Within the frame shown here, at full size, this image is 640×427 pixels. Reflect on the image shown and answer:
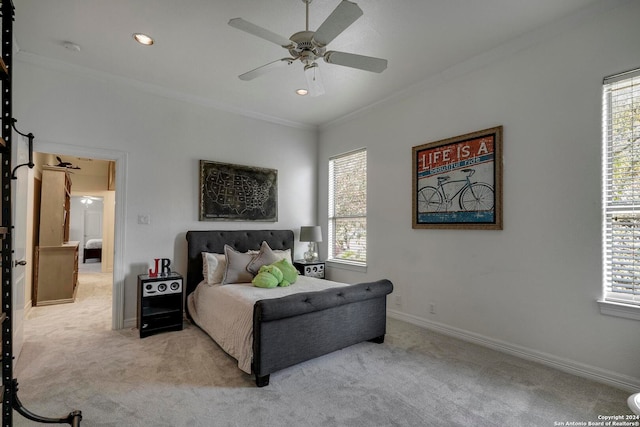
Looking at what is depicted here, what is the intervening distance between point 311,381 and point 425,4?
2.96 meters

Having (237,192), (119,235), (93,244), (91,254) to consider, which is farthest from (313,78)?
(93,244)

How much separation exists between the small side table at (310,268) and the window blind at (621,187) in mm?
3279

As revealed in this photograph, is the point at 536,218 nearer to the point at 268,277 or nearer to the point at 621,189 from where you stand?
the point at 621,189

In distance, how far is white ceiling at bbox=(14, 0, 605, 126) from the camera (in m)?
2.43

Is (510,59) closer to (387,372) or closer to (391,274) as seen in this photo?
(391,274)

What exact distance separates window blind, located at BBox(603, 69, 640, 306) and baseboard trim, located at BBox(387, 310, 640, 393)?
558 mm

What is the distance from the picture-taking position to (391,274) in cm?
415

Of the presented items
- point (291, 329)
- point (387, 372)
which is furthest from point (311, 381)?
point (387, 372)

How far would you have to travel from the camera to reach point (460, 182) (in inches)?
133

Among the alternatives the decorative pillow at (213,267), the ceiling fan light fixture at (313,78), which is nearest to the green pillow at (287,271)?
the decorative pillow at (213,267)

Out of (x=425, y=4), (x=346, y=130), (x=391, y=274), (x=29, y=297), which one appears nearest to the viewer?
(x=425, y=4)

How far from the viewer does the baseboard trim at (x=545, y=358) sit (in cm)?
233

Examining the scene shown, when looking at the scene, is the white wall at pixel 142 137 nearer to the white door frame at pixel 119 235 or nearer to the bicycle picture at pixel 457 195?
the white door frame at pixel 119 235

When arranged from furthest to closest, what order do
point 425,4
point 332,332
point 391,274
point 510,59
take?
Result: point 391,274, point 510,59, point 332,332, point 425,4
